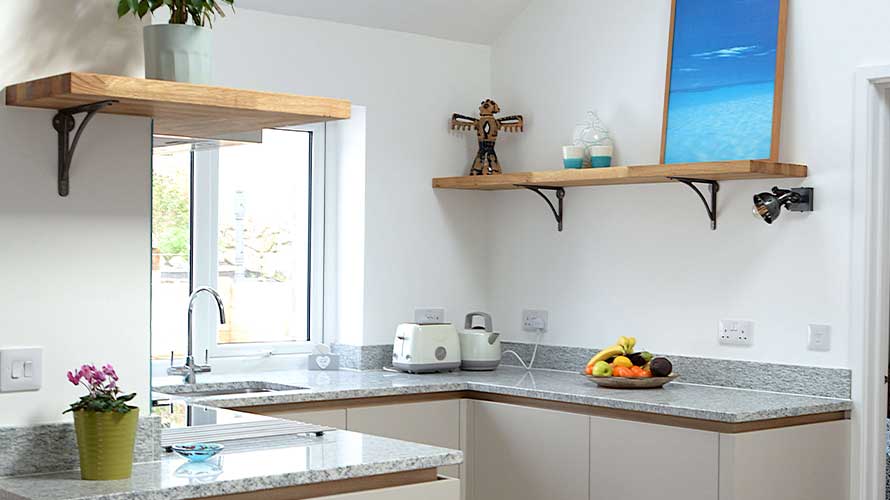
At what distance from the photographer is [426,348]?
14.3ft

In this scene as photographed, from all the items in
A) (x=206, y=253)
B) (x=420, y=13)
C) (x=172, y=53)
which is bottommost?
(x=206, y=253)

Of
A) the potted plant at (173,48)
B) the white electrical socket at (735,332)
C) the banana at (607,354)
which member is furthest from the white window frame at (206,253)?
the potted plant at (173,48)

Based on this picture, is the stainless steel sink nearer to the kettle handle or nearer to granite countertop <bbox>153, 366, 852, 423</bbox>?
granite countertop <bbox>153, 366, 852, 423</bbox>

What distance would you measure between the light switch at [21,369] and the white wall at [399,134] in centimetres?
218

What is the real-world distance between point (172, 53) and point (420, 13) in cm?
251

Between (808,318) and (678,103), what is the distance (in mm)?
912

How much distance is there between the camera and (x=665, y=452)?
3455 mm

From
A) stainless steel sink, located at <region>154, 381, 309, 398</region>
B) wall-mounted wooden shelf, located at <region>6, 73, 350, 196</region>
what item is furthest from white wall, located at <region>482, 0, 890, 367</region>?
wall-mounted wooden shelf, located at <region>6, 73, 350, 196</region>

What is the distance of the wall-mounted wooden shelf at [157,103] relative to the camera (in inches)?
80.9

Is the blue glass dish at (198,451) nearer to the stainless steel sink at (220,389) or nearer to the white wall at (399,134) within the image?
the stainless steel sink at (220,389)

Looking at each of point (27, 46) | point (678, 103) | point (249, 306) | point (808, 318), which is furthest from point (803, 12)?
point (27, 46)

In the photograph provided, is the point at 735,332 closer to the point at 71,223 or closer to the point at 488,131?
the point at 488,131

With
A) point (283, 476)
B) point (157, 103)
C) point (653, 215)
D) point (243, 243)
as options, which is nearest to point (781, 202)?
point (653, 215)

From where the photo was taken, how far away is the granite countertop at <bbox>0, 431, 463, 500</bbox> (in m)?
2.05
